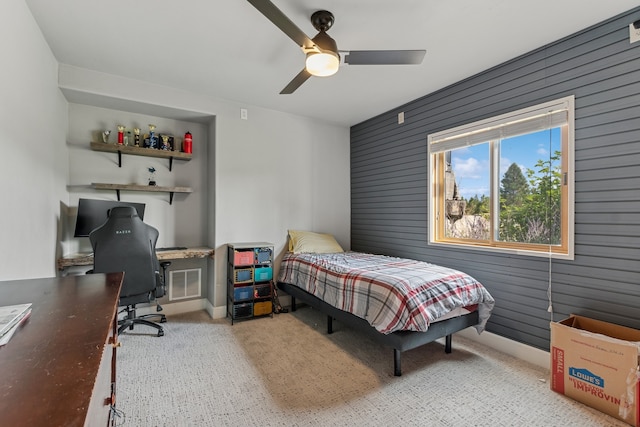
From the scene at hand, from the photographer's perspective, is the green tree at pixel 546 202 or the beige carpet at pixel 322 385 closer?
the beige carpet at pixel 322 385

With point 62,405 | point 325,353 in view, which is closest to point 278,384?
point 325,353

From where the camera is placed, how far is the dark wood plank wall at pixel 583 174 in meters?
2.01

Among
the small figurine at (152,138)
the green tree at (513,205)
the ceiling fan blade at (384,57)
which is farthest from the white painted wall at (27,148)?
the green tree at (513,205)

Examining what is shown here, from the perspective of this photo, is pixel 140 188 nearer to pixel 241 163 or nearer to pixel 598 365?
pixel 241 163

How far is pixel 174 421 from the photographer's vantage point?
1739 millimetres

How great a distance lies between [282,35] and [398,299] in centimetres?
226

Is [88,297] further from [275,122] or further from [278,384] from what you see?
[275,122]

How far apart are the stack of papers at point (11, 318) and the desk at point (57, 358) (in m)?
0.02

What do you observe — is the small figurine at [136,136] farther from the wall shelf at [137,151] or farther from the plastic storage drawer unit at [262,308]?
the plastic storage drawer unit at [262,308]

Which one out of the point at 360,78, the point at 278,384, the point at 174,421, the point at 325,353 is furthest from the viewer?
the point at 360,78

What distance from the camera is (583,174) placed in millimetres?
2213

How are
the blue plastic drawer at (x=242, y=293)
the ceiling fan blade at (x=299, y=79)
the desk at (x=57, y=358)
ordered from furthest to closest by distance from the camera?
1. the blue plastic drawer at (x=242, y=293)
2. the ceiling fan blade at (x=299, y=79)
3. the desk at (x=57, y=358)

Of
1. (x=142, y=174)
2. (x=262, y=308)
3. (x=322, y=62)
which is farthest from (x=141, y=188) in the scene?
(x=322, y=62)

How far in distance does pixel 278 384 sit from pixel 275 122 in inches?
123
